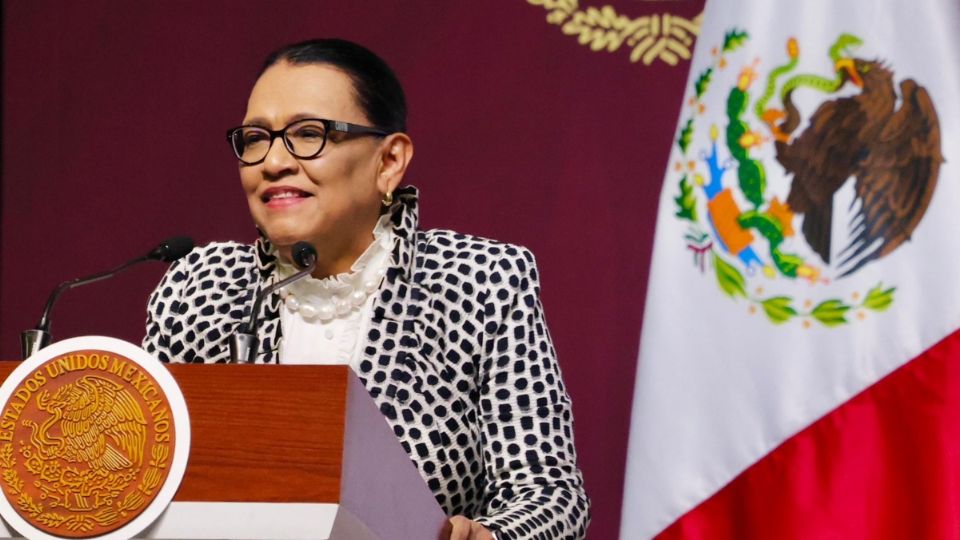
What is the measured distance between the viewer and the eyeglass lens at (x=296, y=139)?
5.68 ft

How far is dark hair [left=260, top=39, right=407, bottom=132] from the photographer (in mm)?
1797

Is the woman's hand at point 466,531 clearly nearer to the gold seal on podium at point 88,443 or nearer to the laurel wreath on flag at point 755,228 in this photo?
the gold seal on podium at point 88,443

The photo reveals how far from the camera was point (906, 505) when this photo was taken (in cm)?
229

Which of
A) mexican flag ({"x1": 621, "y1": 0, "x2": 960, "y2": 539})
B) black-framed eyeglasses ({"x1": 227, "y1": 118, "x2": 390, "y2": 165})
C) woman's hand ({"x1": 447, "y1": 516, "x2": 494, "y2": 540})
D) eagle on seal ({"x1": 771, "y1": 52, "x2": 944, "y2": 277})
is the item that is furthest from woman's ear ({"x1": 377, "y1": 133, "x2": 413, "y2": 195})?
eagle on seal ({"x1": 771, "y1": 52, "x2": 944, "y2": 277})

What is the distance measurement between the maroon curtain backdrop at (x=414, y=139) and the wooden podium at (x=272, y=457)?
65.9 inches

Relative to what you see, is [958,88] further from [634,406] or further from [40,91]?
[40,91]

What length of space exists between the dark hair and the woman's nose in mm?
135

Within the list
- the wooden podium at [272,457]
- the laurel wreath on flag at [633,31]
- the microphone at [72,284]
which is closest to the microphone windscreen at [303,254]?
the microphone at [72,284]

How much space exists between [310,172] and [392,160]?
17cm

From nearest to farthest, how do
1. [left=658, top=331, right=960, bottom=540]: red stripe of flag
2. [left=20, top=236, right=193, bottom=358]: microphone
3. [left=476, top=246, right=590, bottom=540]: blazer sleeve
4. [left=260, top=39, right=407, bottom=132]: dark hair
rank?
1. [left=20, top=236, right=193, bottom=358]: microphone
2. [left=476, top=246, right=590, bottom=540]: blazer sleeve
3. [left=260, top=39, right=407, bottom=132]: dark hair
4. [left=658, top=331, right=960, bottom=540]: red stripe of flag

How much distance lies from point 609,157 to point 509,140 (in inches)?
8.4

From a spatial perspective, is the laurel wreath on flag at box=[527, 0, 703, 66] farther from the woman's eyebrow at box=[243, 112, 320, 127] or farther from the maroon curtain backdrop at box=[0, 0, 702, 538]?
the woman's eyebrow at box=[243, 112, 320, 127]

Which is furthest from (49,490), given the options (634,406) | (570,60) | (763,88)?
(570,60)

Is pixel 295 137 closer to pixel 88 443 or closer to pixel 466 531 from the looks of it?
pixel 466 531
